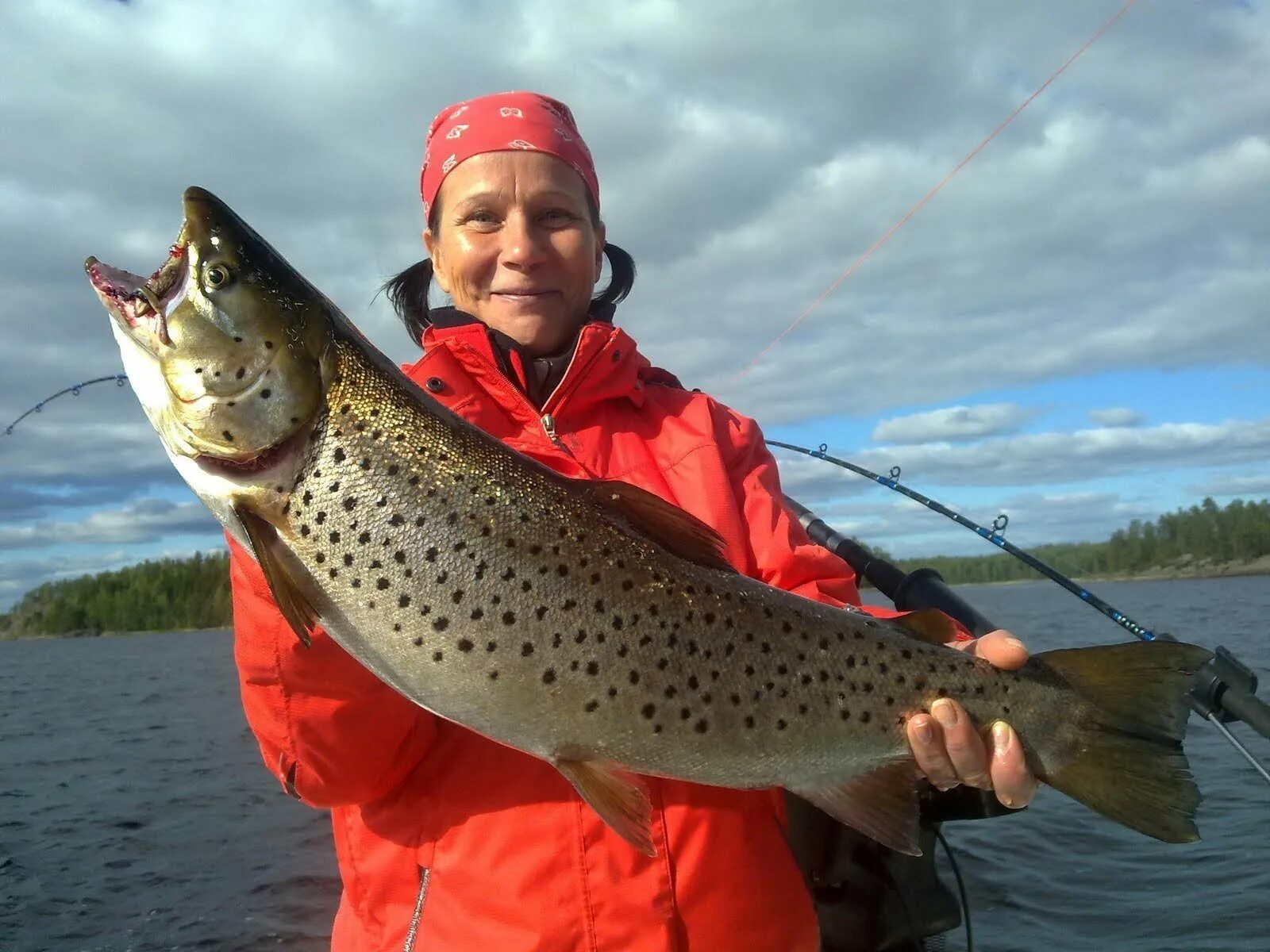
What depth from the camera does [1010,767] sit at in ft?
9.41

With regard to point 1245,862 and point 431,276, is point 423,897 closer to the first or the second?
point 431,276

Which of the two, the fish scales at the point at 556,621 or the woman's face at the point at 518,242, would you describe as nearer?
the fish scales at the point at 556,621

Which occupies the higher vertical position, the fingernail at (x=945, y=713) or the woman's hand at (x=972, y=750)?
the fingernail at (x=945, y=713)

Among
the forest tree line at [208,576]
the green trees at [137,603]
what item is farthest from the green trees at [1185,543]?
the green trees at [137,603]

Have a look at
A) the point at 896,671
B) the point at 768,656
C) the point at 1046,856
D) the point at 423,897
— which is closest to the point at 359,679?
the point at 423,897

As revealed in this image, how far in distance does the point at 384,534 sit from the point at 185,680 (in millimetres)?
41762

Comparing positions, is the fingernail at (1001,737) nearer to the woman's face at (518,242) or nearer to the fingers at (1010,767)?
the fingers at (1010,767)

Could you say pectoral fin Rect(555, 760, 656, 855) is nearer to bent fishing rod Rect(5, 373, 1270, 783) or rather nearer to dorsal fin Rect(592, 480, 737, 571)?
dorsal fin Rect(592, 480, 737, 571)

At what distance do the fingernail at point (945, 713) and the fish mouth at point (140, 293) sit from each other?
258cm

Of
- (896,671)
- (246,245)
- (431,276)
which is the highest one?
(431,276)

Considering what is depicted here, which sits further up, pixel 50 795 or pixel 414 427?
pixel 414 427

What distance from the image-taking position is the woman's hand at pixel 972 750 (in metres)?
2.80

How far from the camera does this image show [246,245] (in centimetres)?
267

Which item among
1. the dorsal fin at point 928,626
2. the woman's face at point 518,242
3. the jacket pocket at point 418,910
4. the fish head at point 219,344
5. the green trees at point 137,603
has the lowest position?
the jacket pocket at point 418,910
